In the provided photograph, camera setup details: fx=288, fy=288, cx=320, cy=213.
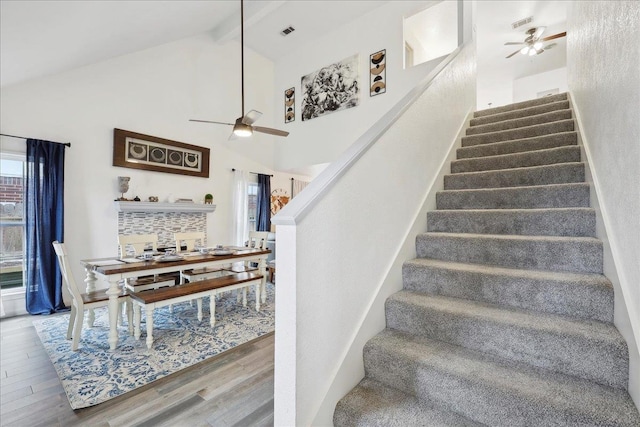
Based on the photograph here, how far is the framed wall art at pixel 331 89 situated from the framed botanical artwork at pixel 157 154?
2.30 m

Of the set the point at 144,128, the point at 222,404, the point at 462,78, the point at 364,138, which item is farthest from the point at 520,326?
the point at 144,128

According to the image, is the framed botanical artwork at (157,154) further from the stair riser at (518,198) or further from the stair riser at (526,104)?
the stair riser at (526,104)

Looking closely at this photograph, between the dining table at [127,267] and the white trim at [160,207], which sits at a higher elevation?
the white trim at [160,207]

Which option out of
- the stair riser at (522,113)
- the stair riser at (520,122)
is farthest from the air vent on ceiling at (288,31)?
the stair riser at (520,122)

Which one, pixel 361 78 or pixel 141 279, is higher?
pixel 361 78

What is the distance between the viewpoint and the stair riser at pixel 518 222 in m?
1.61

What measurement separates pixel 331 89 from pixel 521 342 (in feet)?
17.8

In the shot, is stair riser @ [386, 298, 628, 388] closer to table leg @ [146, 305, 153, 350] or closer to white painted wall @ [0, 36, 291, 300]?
table leg @ [146, 305, 153, 350]

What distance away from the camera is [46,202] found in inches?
139

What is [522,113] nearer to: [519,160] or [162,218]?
[519,160]

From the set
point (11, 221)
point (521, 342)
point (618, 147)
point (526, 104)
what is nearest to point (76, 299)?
point (11, 221)

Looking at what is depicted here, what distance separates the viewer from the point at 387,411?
1168 mm

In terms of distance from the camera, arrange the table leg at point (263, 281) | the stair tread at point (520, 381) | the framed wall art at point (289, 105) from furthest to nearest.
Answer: the framed wall art at point (289, 105) < the table leg at point (263, 281) < the stair tread at point (520, 381)

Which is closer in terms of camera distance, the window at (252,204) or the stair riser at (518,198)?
the stair riser at (518,198)
